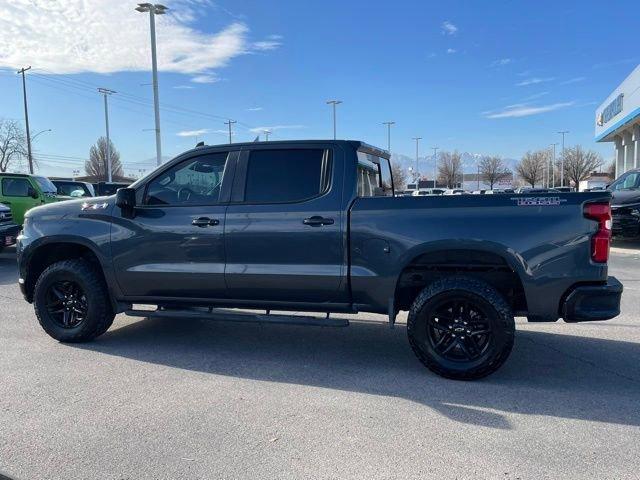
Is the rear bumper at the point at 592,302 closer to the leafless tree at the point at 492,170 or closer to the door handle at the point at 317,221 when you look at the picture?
the door handle at the point at 317,221

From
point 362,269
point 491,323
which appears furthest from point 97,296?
point 491,323

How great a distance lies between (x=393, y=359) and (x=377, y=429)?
1.52 metres

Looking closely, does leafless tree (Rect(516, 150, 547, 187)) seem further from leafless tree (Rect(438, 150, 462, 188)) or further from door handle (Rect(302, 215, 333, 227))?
door handle (Rect(302, 215, 333, 227))

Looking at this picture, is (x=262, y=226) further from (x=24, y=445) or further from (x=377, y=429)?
(x=24, y=445)

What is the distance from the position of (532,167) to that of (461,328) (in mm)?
100644

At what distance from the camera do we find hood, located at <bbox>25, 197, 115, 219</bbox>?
5473 millimetres

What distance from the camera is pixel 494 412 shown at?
3.90 metres

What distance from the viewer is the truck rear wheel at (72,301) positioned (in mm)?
5488

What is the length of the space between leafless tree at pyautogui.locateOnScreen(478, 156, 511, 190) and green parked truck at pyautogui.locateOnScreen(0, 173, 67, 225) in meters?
94.1

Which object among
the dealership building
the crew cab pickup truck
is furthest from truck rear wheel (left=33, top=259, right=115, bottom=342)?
the dealership building

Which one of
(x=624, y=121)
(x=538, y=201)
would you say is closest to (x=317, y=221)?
(x=538, y=201)

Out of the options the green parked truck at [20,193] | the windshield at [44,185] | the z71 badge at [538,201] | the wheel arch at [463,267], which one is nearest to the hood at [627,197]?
the wheel arch at [463,267]

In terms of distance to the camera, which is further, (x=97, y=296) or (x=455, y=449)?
(x=97, y=296)

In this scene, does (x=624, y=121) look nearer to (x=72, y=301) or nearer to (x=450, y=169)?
(x=72, y=301)
